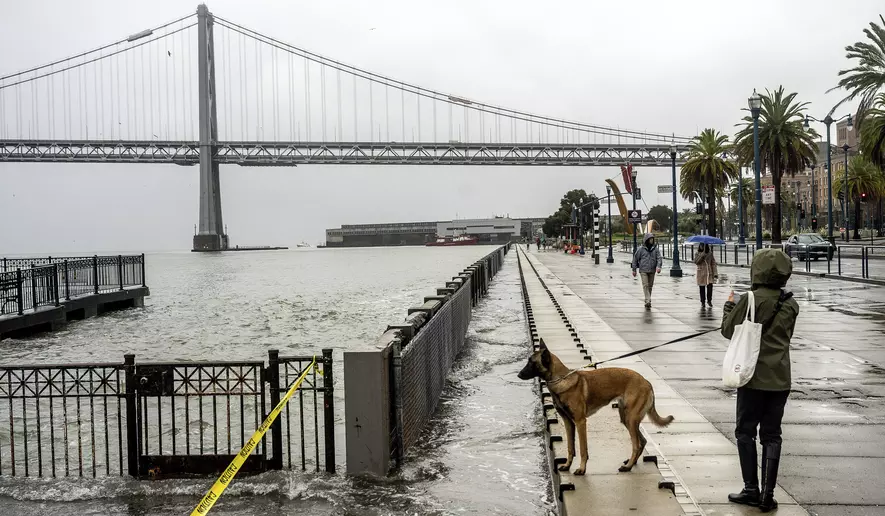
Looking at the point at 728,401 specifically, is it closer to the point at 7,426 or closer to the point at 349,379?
the point at 349,379

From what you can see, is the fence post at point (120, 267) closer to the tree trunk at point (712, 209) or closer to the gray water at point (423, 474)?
the gray water at point (423, 474)

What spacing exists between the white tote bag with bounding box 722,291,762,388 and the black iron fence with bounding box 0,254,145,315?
67.8ft

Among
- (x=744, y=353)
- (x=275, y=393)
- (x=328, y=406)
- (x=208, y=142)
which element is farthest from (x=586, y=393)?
(x=208, y=142)

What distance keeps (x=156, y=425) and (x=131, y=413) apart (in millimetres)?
4059

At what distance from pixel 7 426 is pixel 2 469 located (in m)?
3.21

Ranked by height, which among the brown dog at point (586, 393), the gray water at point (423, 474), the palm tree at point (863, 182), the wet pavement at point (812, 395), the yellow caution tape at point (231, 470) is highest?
the palm tree at point (863, 182)

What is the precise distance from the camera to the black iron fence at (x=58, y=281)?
75.5 feet

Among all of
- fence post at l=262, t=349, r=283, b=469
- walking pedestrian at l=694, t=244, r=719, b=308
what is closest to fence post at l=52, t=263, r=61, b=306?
walking pedestrian at l=694, t=244, r=719, b=308

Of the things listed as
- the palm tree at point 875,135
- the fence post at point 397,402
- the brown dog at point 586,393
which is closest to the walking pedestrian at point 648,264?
the fence post at point 397,402

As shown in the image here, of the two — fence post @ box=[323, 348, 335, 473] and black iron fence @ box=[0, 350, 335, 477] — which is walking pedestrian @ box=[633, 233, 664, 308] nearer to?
black iron fence @ box=[0, 350, 335, 477]

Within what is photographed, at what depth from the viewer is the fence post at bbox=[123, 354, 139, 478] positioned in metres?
6.80

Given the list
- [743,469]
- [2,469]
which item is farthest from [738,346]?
[2,469]

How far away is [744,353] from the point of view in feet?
16.6


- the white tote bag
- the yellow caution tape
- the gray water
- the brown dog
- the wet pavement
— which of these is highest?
the white tote bag
